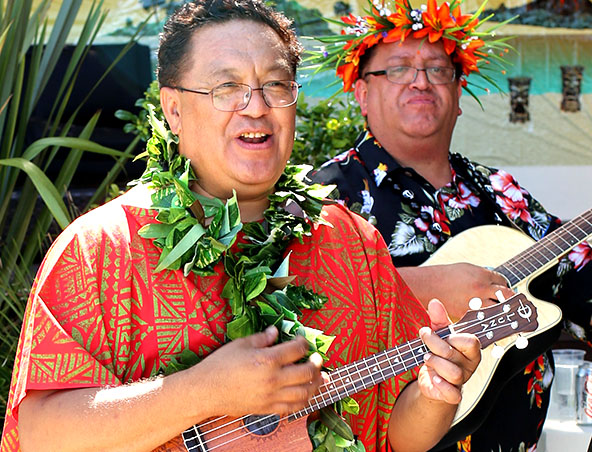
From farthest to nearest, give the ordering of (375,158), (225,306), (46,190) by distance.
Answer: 1. (375,158)
2. (46,190)
3. (225,306)

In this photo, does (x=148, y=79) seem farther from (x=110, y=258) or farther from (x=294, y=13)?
(x=110, y=258)

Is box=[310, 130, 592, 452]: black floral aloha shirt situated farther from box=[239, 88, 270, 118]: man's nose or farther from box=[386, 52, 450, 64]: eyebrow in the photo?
box=[239, 88, 270, 118]: man's nose

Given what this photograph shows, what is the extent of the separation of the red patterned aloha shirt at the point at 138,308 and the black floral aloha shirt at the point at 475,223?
86 cm

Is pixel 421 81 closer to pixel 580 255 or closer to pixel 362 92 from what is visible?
pixel 362 92

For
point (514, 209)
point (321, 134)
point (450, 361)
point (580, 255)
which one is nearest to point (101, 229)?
point (450, 361)

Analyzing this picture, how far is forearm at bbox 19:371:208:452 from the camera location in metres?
1.61

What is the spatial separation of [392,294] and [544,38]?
3558 millimetres

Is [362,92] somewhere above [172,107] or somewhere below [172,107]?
below

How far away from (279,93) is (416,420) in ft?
2.64

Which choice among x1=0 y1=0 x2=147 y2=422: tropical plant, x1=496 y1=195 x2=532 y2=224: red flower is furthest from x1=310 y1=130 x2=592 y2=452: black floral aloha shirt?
x1=0 y1=0 x2=147 y2=422: tropical plant

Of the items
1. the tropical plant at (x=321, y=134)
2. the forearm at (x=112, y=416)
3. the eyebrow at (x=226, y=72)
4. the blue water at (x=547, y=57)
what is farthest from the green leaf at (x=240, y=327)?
the blue water at (x=547, y=57)

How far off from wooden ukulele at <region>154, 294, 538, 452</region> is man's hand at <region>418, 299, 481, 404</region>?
51 millimetres

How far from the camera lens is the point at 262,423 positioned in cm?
184

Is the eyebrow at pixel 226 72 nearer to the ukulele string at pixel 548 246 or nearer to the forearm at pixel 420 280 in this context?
the forearm at pixel 420 280
